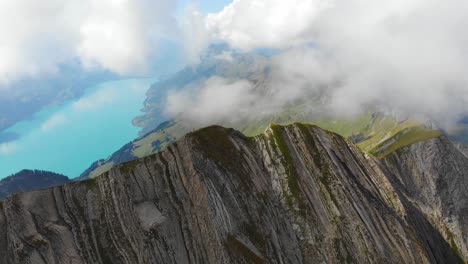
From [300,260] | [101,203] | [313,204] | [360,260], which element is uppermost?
[101,203]

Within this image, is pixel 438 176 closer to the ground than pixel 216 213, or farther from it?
farther from it

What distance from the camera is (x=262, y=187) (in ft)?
185

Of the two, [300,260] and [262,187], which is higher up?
[262,187]

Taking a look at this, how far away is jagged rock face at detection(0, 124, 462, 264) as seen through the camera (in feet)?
154

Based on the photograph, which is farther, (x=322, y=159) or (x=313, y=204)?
(x=322, y=159)

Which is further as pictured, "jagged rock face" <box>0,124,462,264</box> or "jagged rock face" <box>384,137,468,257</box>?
"jagged rock face" <box>384,137,468,257</box>

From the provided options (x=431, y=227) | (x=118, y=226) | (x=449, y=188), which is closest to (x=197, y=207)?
(x=118, y=226)

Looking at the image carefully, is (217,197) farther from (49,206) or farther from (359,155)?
(359,155)

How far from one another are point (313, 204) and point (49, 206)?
40714 mm

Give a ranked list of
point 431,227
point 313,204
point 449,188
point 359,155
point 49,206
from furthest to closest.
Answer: point 449,188, point 431,227, point 359,155, point 313,204, point 49,206

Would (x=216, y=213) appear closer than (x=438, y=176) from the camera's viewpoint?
Yes

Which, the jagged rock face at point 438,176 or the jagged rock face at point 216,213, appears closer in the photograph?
the jagged rock face at point 216,213

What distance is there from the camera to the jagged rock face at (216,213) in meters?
47.0

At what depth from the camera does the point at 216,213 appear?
48906 millimetres
